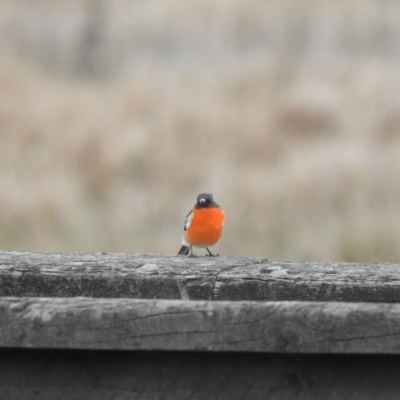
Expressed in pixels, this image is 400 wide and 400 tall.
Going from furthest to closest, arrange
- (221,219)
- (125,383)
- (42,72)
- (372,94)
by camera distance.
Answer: (42,72) < (372,94) < (221,219) < (125,383)

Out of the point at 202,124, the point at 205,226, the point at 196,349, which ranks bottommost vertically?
the point at 202,124

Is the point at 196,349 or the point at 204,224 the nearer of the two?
the point at 196,349

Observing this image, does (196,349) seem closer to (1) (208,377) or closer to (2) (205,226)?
(1) (208,377)

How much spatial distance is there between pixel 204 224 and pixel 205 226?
0.02 m

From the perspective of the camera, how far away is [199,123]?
14.6 meters

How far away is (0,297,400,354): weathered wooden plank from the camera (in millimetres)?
1567

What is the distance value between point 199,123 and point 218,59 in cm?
536

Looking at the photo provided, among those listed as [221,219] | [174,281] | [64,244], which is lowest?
[64,244]

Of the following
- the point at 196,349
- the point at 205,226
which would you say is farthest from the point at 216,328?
the point at 205,226

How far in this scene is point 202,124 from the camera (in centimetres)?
1452

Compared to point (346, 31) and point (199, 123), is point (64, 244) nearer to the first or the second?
point (199, 123)

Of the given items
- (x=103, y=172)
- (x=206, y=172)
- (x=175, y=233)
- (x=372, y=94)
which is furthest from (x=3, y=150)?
(x=372, y=94)

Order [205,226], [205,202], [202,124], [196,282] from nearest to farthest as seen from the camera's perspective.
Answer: [196,282] → [205,226] → [205,202] → [202,124]

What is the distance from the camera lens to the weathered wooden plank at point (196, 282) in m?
2.19
